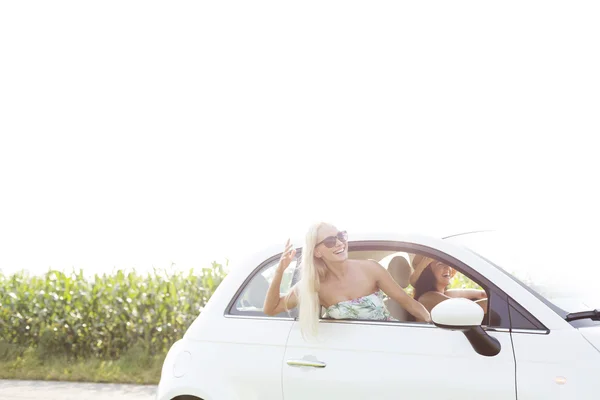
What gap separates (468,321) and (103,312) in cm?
976

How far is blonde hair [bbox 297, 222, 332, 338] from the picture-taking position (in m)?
4.38

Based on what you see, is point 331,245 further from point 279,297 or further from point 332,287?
point 279,297

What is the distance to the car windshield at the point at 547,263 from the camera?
4.39 metres

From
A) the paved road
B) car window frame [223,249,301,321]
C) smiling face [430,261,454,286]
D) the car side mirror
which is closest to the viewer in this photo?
the car side mirror

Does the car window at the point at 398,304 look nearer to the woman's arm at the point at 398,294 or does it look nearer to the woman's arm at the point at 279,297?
the woman's arm at the point at 398,294

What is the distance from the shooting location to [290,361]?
4.39 metres

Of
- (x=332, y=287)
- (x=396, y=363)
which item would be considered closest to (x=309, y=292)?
(x=332, y=287)

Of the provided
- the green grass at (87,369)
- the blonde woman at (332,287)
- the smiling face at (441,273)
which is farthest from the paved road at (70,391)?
the blonde woman at (332,287)

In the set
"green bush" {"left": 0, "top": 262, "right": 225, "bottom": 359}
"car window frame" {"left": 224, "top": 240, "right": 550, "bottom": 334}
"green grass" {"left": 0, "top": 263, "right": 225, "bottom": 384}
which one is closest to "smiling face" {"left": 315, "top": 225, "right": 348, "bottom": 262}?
"car window frame" {"left": 224, "top": 240, "right": 550, "bottom": 334}

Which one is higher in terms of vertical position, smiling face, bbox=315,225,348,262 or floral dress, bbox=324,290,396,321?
smiling face, bbox=315,225,348,262

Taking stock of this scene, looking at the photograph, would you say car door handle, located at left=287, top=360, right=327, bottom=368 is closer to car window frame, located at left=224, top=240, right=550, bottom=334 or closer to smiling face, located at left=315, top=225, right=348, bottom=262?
car window frame, located at left=224, top=240, right=550, bottom=334

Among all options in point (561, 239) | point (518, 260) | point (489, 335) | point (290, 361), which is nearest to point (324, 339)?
point (290, 361)

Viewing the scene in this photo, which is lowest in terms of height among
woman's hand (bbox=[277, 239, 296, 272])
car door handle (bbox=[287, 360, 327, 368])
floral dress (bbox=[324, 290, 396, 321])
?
car door handle (bbox=[287, 360, 327, 368])

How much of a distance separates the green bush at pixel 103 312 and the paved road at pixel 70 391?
1.45 meters
